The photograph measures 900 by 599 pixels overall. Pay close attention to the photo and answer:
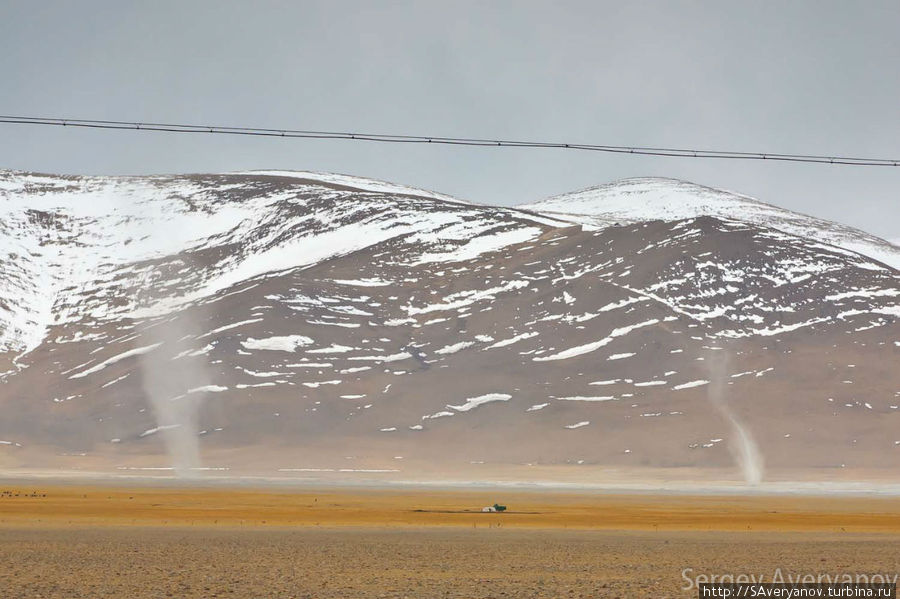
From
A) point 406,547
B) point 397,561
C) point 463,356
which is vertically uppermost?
point 463,356

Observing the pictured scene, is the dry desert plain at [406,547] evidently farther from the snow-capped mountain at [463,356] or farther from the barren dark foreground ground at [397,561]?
the snow-capped mountain at [463,356]

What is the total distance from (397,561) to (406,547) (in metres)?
5.30

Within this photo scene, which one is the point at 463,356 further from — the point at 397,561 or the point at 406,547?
the point at 397,561

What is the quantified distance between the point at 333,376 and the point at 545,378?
28.3 m

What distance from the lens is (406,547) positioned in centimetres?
3719

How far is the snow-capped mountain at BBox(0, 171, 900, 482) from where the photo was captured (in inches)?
5468

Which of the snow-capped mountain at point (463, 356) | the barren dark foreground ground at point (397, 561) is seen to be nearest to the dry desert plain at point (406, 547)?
the barren dark foreground ground at point (397, 561)

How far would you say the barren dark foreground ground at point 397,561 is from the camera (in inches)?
974

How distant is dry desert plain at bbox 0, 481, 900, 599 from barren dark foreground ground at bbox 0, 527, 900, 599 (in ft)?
0.17

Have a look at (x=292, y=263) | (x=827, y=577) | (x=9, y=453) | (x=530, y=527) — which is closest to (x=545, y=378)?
(x=292, y=263)

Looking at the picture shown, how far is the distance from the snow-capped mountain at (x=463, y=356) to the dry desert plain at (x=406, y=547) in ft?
202

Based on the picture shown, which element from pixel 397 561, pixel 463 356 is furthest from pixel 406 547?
pixel 463 356

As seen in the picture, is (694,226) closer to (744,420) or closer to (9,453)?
(744,420)

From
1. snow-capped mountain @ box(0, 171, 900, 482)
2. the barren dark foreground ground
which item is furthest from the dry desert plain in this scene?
snow-capped mountain @ box(0, 171, 900, 482)
